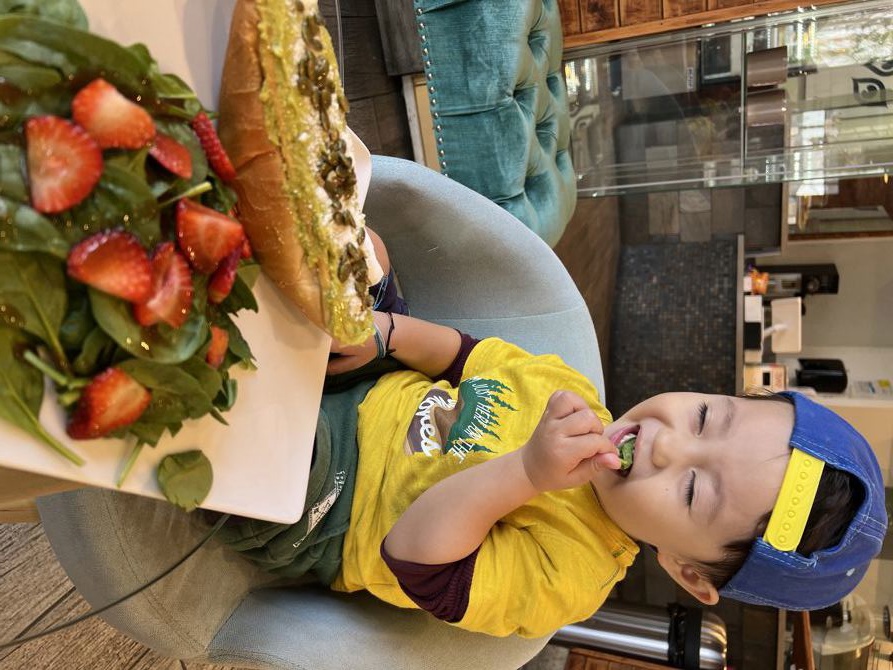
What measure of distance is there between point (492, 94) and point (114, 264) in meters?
1.65

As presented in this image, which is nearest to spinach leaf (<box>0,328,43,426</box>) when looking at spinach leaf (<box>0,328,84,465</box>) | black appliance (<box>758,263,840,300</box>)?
spinach leaf (<box>0,328,84,465</box>)

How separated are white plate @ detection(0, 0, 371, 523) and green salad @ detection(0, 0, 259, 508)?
2 cm

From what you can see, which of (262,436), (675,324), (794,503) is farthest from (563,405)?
(675,324)

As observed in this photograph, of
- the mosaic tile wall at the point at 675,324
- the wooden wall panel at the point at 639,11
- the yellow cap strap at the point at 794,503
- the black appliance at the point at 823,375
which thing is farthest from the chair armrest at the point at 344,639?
the black appliance at the point at 823,375

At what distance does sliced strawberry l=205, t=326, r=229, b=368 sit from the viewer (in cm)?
67

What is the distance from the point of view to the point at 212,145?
66cm

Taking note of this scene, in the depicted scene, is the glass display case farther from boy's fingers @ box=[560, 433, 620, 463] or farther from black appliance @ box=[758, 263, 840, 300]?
black appliance @ box=[758, 263, 840, 300]

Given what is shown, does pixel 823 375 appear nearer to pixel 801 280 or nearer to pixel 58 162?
pixel 801 280

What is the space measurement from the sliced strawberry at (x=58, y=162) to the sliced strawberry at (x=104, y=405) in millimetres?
139

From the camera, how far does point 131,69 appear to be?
0.58 meters

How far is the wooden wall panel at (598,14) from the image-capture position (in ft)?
8.62

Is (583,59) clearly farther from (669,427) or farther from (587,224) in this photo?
(669,427)

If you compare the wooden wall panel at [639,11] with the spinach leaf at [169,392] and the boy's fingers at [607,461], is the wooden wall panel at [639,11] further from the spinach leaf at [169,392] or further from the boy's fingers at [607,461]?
the spinach leaf at [169,392]

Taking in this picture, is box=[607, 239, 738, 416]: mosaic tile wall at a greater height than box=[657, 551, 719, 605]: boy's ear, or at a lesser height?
lesser
